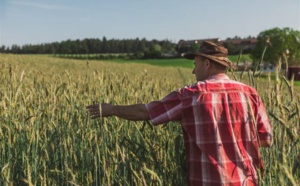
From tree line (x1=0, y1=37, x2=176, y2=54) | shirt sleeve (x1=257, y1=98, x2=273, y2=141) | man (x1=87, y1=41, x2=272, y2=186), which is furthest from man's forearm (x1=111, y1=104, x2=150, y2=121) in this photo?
tree line (x1=0, y1=37, x2=176, y2=54)

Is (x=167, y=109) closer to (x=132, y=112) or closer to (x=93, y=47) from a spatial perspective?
(x=132, y=112)

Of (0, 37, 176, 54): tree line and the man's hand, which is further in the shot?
(0, 37, 176, 54): tree line

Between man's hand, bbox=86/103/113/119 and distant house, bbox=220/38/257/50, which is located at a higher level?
distant house, bbox=220/38/257/50

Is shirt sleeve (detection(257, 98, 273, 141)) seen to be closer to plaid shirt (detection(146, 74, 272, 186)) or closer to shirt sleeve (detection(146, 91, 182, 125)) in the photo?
plaid shirt (detection(146, 74, 272, 186))

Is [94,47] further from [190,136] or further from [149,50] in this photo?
[190,136]

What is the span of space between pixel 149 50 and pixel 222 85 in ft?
266

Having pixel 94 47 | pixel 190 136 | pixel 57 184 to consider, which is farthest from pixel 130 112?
pixel 94 47

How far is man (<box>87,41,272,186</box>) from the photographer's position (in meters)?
2.00

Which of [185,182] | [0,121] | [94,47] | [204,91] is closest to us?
[204,91]

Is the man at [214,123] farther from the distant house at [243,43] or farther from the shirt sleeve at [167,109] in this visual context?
the distant house at [243,43]

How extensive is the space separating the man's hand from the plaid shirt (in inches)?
9.0

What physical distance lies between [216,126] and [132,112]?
1.51ft

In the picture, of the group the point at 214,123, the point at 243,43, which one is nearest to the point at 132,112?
the point at 214,123

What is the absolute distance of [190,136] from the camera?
6.86 ft
